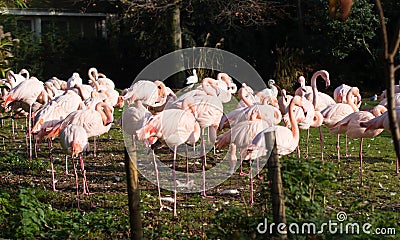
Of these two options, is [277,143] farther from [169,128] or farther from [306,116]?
[306,116]

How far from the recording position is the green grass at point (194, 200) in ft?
12.6

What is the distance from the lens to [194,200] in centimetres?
643

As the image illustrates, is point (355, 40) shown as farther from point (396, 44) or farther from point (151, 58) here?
point (396, 44)

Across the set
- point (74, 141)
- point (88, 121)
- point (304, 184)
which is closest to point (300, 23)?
point (88, 121)

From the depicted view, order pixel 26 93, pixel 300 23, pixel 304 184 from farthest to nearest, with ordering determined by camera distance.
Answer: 1. pixel 300 23
2. pixel 26 93
3. pixel 304 184

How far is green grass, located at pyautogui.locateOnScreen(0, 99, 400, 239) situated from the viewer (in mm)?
3830

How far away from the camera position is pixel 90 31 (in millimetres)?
25906

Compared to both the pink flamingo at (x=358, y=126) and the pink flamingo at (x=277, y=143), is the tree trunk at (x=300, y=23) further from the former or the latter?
the pink flamingo at (x=277, y=143)

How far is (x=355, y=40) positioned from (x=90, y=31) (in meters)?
12.4

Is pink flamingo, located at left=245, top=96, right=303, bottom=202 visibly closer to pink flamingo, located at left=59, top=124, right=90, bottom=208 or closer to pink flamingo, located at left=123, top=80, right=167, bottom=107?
pink flamingo, located at left=59, top=124, right=90, bottom=208

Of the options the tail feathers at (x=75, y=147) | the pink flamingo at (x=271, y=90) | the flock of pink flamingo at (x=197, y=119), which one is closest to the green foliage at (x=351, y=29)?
the pink flamingo at (x=271, y=90)

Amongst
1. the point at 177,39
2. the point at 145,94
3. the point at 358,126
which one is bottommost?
the point at 358,126

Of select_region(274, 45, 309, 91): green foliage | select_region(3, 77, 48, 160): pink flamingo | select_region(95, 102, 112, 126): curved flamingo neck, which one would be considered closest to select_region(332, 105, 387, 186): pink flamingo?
select_region(95, 102, 112, 126): curved flamingo neck

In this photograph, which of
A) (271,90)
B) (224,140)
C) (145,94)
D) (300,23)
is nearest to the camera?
(224,140)
